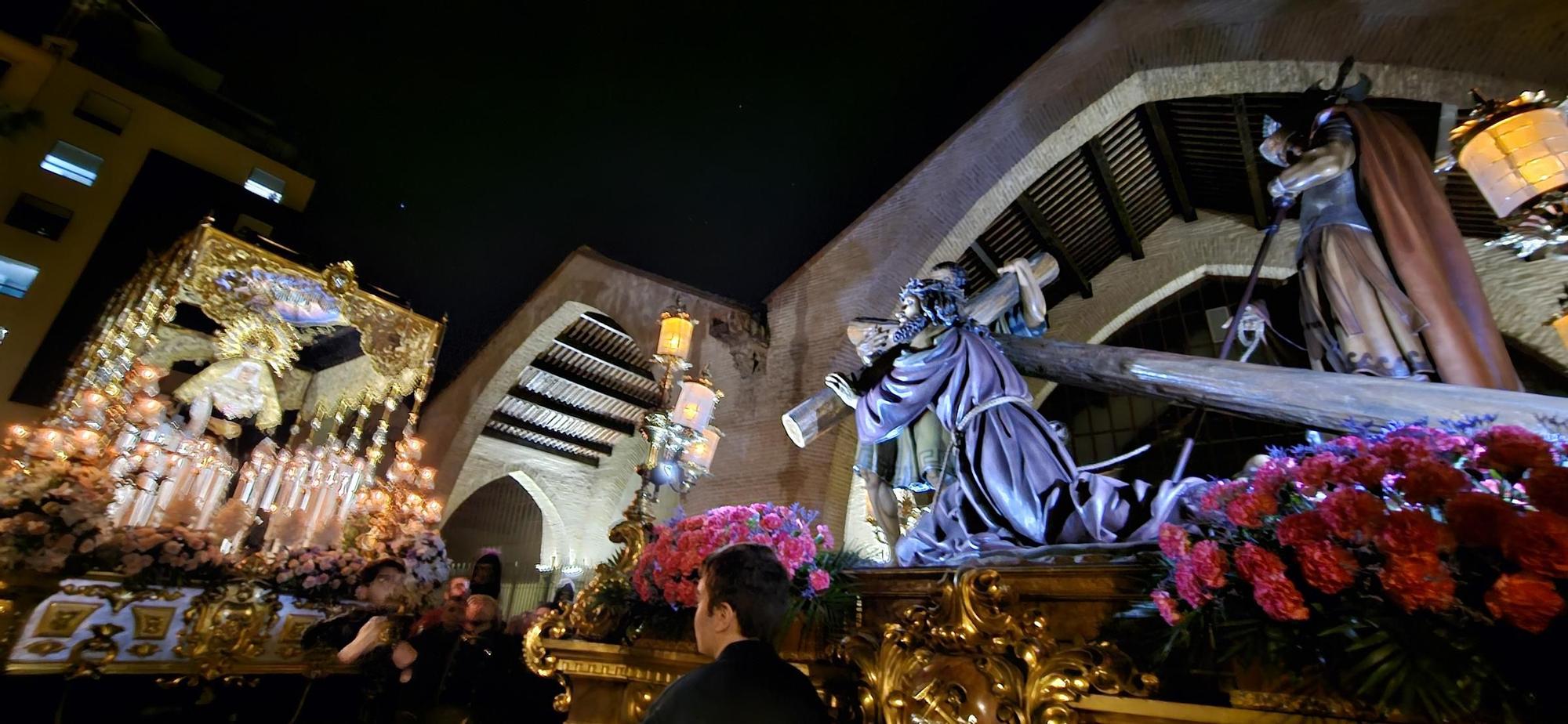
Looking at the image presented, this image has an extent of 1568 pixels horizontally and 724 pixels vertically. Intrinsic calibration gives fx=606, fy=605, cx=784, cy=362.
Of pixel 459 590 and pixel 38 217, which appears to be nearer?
pixel 459 590

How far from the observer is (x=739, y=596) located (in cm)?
167

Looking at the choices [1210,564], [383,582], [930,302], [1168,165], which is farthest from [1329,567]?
[1168,165]

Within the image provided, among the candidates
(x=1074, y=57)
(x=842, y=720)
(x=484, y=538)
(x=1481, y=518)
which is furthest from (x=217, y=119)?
(x=1481, y=518)

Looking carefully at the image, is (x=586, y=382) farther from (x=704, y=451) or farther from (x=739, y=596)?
(x=739, y=596)

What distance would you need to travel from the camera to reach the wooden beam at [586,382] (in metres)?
12.1

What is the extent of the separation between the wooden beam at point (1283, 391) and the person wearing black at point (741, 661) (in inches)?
76.5

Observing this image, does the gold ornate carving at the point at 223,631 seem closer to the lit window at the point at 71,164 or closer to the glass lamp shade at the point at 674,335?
the glass lamp shade at the point at 674,335

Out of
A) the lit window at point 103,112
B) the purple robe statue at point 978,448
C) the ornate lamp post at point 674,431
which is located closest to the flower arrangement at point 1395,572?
the purple robe statue at point 978,448

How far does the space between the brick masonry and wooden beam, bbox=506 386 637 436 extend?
477 cm

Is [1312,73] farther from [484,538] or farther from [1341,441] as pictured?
[484,538]

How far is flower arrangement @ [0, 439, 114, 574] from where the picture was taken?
146 inches

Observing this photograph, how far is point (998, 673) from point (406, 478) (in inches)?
361

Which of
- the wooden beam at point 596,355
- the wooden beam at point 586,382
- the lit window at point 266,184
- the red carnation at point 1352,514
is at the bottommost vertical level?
the red carnation at point 1352,514

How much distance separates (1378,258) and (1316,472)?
1.87 meters
